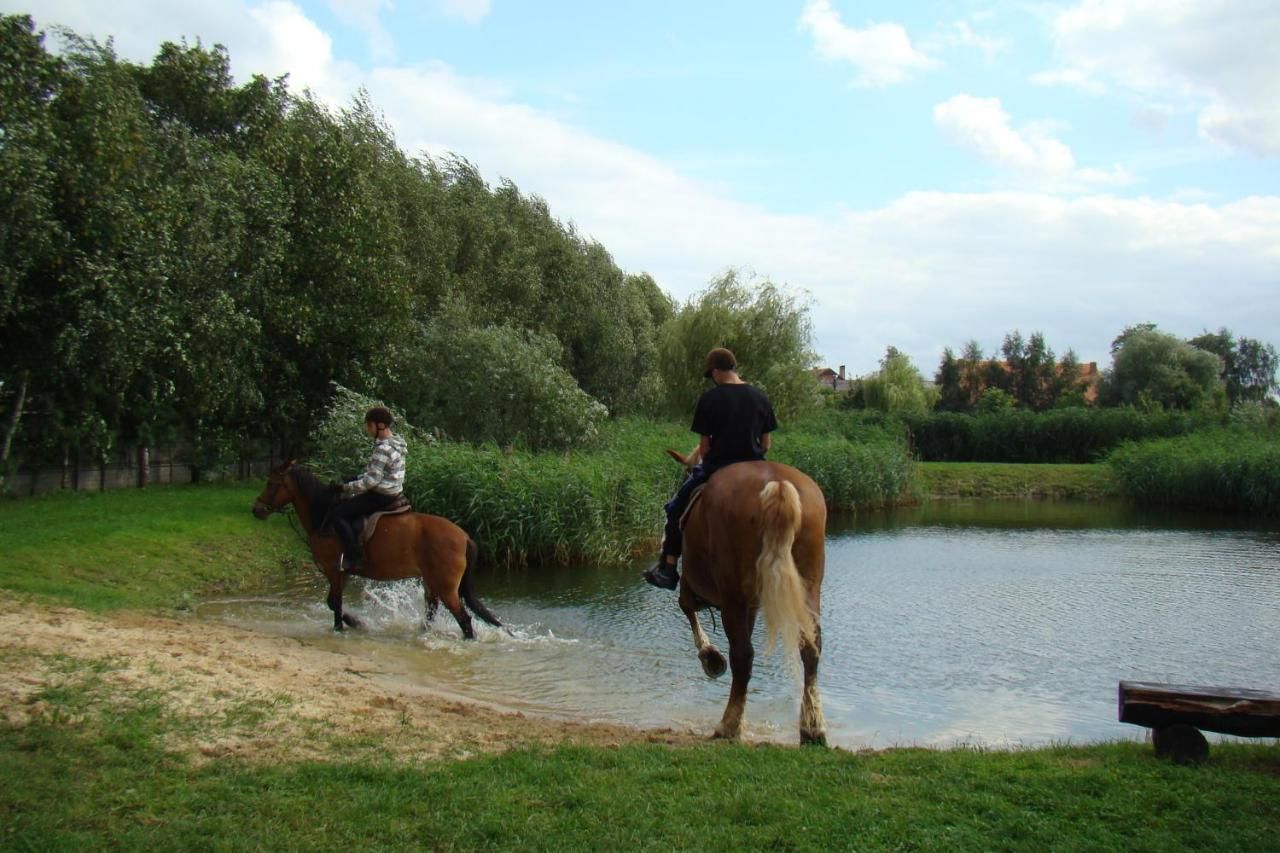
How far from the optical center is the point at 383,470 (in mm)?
11750

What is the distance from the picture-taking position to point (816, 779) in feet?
18.5

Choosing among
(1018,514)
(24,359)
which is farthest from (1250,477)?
(24,359)

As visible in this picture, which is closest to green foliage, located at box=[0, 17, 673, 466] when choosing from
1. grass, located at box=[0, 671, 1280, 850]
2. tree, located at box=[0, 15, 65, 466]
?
tree, located at box=[0, 15, 65, 466]

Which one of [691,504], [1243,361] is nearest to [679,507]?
[691,504]

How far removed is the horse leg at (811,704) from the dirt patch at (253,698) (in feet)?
3.32

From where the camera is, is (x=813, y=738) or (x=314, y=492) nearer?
(x=813, y=738)

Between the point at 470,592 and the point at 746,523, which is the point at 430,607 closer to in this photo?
the point at 470,592

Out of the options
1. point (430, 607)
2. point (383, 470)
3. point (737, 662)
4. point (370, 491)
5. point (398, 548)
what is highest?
point (383, 470)

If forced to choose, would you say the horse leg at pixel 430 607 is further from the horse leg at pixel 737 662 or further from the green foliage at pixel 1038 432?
the green foliage at pixel 1038 432

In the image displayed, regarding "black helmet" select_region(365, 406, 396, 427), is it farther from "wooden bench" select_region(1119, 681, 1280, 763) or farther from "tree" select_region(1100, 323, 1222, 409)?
"tree" select_region(1100, 323, 1222, 409)

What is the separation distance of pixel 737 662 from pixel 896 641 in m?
6.10

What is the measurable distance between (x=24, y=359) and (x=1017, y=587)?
1928 centimetres

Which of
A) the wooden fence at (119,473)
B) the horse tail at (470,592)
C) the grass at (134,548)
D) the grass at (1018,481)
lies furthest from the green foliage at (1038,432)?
the horse tail at (470,592)

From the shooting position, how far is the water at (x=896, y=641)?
9570 millimetres
